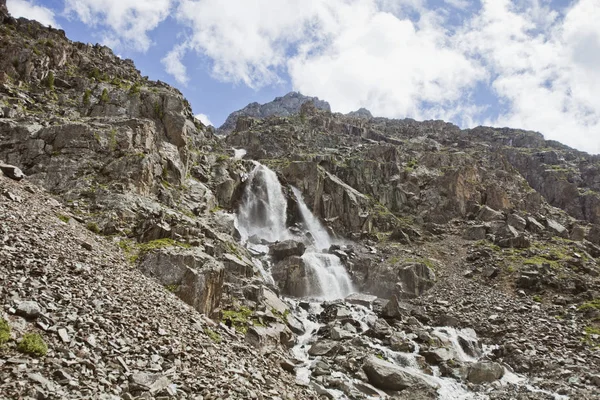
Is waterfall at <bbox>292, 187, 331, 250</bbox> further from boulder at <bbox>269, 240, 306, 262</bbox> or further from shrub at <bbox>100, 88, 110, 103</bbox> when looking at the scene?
shrub at <bbox>100, 88, 110, 103</bbox>

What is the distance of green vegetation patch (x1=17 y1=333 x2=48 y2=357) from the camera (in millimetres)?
11320

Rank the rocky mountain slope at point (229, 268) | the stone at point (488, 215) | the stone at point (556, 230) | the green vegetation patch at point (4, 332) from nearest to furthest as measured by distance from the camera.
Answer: the green vegetation patch at point (4, 332) → the rocky mountain slope at point (229, 268) → the stone at point (556, 230) → the stone at point (488, 215)

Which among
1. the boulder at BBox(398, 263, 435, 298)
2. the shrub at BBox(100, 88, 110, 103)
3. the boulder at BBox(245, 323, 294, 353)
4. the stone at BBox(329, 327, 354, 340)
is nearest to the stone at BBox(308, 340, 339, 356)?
the boulder at BBox(245, 323, 294, 353)

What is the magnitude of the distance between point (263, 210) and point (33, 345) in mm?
57676

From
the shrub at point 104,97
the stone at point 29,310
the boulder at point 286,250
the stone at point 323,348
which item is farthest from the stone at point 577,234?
the stone at point 29,310

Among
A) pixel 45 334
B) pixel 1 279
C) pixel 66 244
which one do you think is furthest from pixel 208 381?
pixel 66 244

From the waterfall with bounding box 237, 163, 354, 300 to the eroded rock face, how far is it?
1008 inches

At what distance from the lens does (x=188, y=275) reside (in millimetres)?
25141

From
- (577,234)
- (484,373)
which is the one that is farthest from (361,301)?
(577,234)

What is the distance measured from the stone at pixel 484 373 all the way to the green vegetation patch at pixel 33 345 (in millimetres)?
28364

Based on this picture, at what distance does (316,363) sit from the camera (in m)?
26.7

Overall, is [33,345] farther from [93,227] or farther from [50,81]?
[50,81]

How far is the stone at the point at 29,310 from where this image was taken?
42.1 feet

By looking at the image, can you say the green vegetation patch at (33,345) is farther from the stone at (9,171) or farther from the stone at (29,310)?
the stone at (9,171)
